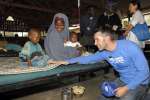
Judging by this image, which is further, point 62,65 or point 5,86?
point 62,65

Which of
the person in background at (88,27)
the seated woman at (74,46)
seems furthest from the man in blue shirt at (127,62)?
the person in background at (88,27)

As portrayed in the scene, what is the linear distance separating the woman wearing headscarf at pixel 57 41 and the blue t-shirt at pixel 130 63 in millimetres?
1312

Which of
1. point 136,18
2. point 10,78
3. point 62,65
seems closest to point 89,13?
point 136,18

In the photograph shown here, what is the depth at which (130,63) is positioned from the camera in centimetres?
277

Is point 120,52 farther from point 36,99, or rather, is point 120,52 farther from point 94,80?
point 94,80

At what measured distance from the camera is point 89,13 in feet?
21.0

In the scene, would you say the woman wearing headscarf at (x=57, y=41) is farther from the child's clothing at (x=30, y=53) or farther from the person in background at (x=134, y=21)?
the person in background at (x=134, y=21)

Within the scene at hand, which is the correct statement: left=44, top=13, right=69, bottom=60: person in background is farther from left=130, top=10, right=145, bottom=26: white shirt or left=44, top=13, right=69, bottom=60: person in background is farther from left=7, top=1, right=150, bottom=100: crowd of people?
left=130, top=10, right=145, bottom=26: white shirt

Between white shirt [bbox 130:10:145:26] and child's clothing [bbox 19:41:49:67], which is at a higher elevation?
white shirt [bbox 130:10:145:26]

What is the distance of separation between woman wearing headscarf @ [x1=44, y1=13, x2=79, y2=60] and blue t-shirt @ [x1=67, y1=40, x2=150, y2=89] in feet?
4.30

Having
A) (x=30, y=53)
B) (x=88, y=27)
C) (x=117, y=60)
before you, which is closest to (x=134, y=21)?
(x=117, y=60)

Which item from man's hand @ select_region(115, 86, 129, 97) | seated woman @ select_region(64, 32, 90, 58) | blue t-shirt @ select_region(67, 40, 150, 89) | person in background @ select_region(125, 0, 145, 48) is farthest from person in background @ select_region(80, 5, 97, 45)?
man's hand @ select_region(115, 86, 129, 97)

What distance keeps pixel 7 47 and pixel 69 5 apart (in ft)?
15.6

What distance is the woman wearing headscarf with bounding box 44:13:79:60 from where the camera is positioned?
13.7ft
